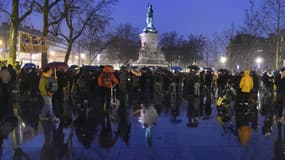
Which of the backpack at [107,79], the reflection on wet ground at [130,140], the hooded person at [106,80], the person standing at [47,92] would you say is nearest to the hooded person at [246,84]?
the reflection on wet ground at [130,140]

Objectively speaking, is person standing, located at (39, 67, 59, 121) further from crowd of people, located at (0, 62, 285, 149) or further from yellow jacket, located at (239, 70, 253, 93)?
yellow jacket, located at (239, 70, 253, 93)

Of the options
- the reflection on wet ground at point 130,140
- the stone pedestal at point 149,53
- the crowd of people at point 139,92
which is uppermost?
the stone pedestal at point 149,53

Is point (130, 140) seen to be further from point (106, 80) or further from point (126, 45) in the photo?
point (126, 45)

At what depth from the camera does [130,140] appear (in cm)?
1022

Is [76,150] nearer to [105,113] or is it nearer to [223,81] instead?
[105,113]

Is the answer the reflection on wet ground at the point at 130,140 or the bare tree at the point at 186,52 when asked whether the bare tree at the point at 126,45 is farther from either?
the reflection on wet ground at the point at 130,140

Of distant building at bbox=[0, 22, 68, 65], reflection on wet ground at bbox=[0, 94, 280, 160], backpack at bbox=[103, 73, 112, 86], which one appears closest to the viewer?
reflection on wet ground at bbox=[0, 94, 280, 160]

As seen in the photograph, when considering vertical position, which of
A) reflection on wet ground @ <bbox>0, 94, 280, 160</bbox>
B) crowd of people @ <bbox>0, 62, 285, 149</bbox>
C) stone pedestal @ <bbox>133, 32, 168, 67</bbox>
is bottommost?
reflection on wet ground @ <bbox>0, 94, 280, 160</bbox>

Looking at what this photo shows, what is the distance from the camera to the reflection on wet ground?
336 inches

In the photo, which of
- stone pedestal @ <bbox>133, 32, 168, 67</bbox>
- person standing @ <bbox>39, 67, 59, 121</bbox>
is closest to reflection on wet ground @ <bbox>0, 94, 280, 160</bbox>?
person standing @ <bbox>39, 67, 59, 121</bbox>

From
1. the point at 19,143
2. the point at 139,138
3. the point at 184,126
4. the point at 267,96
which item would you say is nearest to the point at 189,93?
the point at 267,96

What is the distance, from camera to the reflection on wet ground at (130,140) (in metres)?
8.55

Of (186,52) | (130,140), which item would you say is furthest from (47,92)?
(186,52)

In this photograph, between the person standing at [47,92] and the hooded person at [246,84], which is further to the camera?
the hooded person at [246,84]
